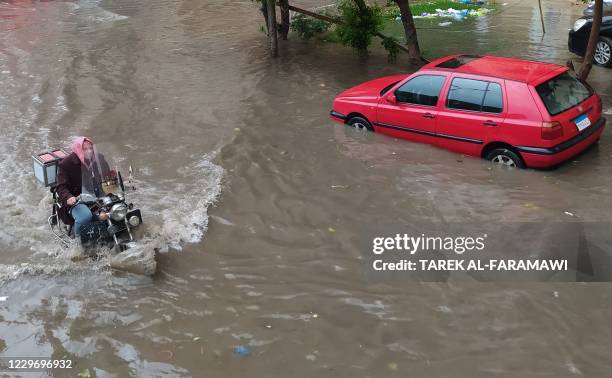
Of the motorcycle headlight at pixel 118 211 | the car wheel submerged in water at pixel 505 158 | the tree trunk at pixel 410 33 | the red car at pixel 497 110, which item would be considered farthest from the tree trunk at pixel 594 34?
the motorcycle headlight at pixel 118 211

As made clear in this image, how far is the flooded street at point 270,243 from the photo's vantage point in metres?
4.90

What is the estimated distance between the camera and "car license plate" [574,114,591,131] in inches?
307

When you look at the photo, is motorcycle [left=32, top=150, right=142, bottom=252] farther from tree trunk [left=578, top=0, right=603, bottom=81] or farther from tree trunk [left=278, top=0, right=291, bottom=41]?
tree trunk [left=278, top=0, right=291, bottom=41]

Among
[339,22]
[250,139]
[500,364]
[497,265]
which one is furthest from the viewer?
[339,22]

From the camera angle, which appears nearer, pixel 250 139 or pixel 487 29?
pixel 250 139

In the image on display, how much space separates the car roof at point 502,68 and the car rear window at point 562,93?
0.10 metres

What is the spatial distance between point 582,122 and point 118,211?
6103mm

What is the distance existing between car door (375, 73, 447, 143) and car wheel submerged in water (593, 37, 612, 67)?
21.8 feet

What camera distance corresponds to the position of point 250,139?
973cm

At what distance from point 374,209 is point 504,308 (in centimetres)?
230

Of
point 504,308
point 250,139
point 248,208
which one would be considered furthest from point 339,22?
point 504,308

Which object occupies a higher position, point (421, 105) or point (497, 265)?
point (421, 105)

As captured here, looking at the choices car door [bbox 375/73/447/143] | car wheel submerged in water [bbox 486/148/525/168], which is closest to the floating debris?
car wheel submerged in water [bbox 486/148/525/168]

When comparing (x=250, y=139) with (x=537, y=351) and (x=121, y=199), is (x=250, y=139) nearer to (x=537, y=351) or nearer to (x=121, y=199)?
(x=121, y=199)
